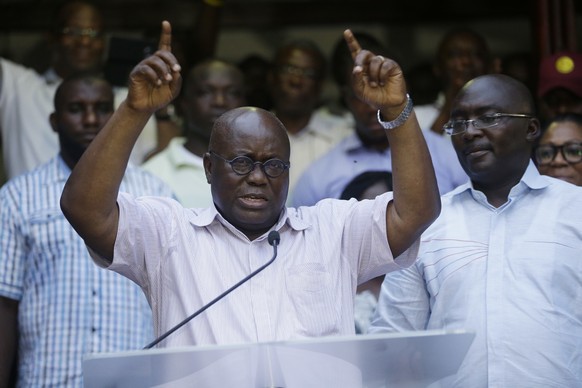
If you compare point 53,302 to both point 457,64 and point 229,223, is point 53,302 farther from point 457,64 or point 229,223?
point 457,64

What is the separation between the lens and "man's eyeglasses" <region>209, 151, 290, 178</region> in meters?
3.89

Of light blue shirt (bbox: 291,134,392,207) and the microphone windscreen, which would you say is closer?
the microphone windscreen

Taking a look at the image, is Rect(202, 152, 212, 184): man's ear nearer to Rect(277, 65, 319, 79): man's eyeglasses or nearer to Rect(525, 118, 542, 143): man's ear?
Rect(525, 118, 542, 143): man's ear

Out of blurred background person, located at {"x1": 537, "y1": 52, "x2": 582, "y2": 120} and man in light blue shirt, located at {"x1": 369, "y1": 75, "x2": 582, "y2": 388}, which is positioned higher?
blurred background person, located at {"x1": 537, "y1": 52, "x2": 582, "y2": 120}

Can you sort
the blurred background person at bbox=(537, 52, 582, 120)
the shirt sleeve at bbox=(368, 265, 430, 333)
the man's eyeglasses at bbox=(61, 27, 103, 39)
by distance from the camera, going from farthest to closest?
the man's eyeglasses at bbox=(61, 27, 103, 39), the blurred background person at bbox=(537, 52, 582, 120), the shirt sleeve at bbox=(368, 265, 430, 333)

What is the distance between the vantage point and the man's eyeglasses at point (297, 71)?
700 centimetres

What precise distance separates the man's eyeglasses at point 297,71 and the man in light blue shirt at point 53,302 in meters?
2.05

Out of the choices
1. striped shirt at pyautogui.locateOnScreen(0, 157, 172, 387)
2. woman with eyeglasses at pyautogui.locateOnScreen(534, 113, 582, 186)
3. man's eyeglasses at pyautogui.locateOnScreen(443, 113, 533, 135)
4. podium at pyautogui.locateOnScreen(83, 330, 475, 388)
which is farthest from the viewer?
woman with eyeglasses at pyautogui.locateOnScreen(534, 113, 582, 186)

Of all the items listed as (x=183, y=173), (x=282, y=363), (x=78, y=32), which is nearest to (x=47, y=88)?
(x=78, y=32)

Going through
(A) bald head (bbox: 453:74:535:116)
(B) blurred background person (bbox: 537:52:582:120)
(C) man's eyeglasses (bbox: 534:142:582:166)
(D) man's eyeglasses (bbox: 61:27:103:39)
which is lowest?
(C) man's eyeglasses (bbox: 534:142:582:166)

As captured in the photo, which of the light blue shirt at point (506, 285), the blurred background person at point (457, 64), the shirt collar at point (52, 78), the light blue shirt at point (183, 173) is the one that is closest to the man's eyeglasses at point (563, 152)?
the light blue shirt at point (506, 285)

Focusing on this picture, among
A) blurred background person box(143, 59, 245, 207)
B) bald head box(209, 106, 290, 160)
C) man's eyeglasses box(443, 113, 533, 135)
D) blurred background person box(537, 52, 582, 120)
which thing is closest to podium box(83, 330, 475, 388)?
bald head box(209, 106, 290, 160)

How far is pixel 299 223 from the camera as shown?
3.99m

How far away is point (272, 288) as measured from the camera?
379 centimetres
